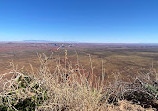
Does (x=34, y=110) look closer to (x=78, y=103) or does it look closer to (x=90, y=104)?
(x=78, y=103)

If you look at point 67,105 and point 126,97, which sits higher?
point 67,105

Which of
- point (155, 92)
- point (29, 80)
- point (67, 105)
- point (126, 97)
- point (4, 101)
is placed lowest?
point (126, 97)

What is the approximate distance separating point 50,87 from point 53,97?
150 mm

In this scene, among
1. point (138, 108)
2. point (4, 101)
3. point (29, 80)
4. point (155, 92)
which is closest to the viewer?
point (4, 101)

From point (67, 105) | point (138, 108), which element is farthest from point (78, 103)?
point (138, 108)

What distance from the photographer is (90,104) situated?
1394mm

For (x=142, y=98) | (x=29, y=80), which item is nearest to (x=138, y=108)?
(x=142, y=98)

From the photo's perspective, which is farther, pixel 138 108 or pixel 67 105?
pixel 138 108

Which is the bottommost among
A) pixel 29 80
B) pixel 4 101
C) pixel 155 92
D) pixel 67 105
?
pixel 155 92

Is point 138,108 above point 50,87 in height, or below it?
below

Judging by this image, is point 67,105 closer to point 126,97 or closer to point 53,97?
point 53,97

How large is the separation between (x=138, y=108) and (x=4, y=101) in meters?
2.06

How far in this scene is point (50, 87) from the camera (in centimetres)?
154

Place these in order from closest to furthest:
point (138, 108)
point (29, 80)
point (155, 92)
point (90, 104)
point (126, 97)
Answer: point (90, 104)
point (29, 80)
point (138, 108)
point (155, 92)
point (126, 97)
